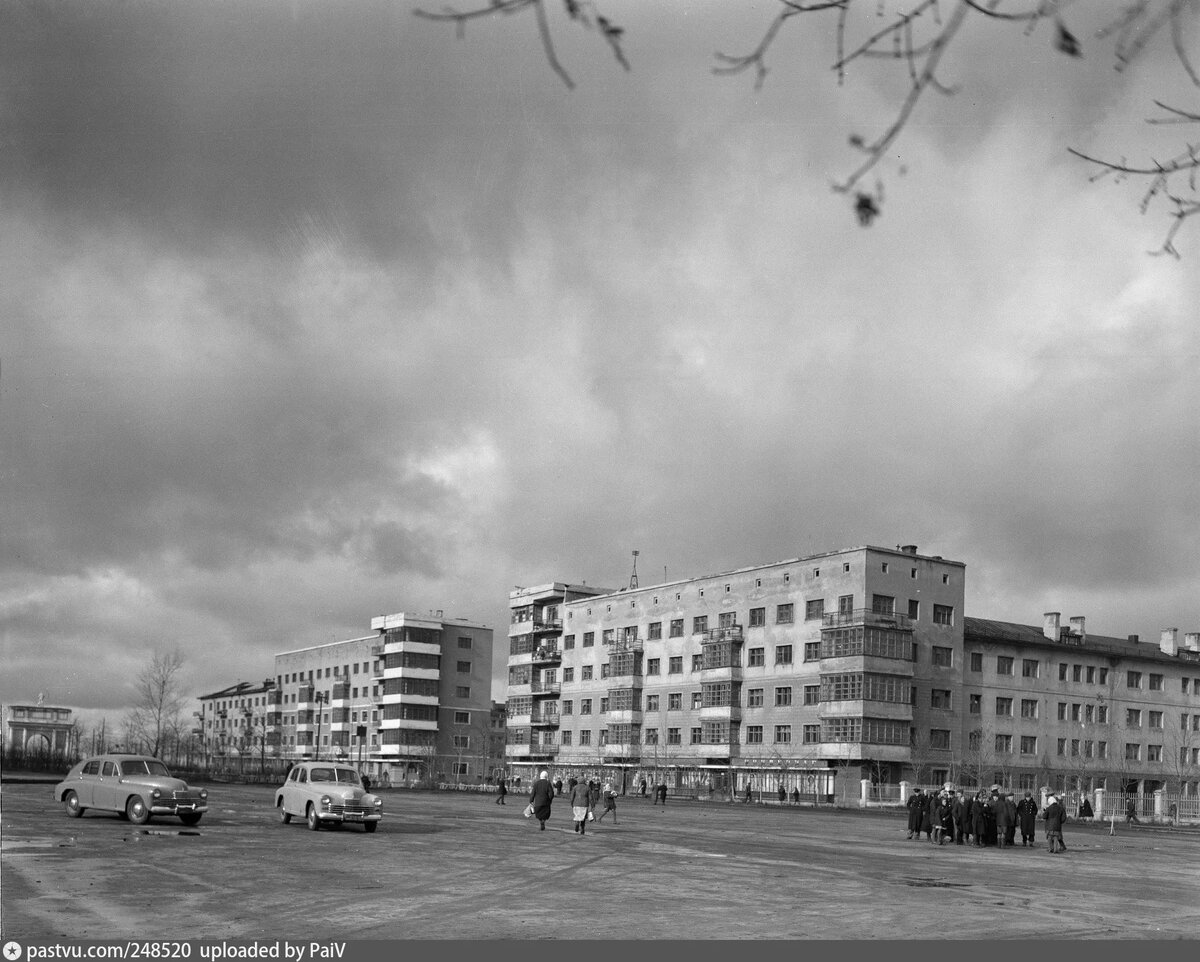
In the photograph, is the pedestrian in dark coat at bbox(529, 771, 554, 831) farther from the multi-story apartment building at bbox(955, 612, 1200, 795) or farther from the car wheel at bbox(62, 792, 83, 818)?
the multi-story apartment building at bbox(955, 612, 1200, 795)

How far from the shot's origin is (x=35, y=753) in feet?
259

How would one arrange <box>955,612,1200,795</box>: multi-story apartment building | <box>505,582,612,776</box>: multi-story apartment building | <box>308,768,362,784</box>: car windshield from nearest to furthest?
1. <box>308,768,362,784</box>: car windshield
2. <box>955,612,1200,795</box>: multi-story apartment building
3. <box>505,582,612,776</box>: multi-story apartment building

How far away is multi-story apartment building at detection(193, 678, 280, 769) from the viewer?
155m

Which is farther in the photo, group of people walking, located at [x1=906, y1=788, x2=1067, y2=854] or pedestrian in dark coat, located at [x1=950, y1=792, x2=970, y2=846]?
pedestrian in dark coat, located at [x1=950, y1=792, x2=970, y2=846]

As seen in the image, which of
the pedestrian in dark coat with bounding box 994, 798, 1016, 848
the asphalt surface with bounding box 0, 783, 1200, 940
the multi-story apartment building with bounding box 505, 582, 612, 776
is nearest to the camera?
the asphalt surface with bounding box 0, 783, 1200, 940

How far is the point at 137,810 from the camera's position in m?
31.9

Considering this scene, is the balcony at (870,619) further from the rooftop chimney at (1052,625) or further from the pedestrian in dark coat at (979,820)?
the pedestrian in dark coat at (979,820)

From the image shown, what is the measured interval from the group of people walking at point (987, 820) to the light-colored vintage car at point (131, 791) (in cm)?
2023

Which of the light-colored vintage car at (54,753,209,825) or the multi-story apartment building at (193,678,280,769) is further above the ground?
the light-colored vintage car at (54,753,209,825)

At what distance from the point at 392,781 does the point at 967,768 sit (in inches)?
2316

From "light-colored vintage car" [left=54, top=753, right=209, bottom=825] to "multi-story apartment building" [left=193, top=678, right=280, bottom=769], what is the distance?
11205 cm

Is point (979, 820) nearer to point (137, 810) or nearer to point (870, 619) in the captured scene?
point (137, 810)

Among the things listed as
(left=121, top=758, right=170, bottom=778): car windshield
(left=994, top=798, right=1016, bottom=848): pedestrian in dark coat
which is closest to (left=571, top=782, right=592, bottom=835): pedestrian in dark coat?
(left=121, top=758, right=170, bottom=778): car windshield

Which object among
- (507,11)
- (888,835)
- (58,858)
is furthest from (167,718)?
(507,11)
